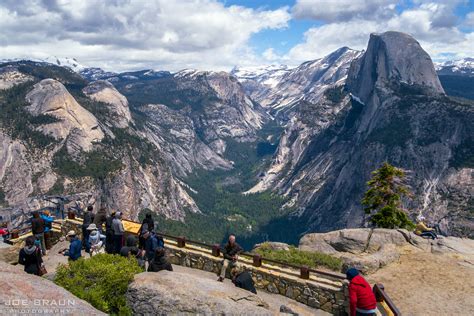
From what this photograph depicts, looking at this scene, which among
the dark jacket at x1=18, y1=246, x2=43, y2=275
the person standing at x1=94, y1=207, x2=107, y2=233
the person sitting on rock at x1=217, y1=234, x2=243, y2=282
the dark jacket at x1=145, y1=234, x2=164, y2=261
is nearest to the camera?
the dark jacket at x1=18, y1=246, x2=43, y2=275

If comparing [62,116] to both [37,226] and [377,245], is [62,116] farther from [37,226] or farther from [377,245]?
[377,245]

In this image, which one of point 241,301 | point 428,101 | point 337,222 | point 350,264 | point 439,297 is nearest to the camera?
point 241,301

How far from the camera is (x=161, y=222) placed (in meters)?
196

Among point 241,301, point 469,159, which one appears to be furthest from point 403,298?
point 469,159

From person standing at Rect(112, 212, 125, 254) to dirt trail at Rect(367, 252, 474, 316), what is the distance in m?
16.2

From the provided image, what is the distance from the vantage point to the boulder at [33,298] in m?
12.1

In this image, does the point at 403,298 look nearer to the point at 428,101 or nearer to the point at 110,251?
the point at 110,251

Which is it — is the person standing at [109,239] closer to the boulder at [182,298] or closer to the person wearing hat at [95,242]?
the person wearing hat at [95,242]

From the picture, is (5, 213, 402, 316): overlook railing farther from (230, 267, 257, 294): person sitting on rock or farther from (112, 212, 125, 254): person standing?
(112, 212, 125, 254): person standing

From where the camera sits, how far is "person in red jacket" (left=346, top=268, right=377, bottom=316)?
46.5 feet

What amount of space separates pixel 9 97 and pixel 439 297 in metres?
208

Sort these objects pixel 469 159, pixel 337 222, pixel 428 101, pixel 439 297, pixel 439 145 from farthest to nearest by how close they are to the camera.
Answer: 1. pixel 337 222
2. pixel 428 101
3. pixel 439 145
4. pixel 469 159
5. pixel 439 297

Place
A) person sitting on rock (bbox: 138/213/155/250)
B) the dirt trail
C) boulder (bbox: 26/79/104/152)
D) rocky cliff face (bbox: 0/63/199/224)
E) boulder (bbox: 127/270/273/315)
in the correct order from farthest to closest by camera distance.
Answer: boulder (bbox: 26/79/104/152)
rocky cliff face (bbox: 0/63/199/224)
person sitting on rock (bbox: 138/213/155/250)
the dirt trail
boulder (bbox: 127/270/273/315)

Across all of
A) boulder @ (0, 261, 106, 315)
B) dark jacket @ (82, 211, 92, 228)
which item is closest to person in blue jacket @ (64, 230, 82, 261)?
dark jacket @ (82, 211, 92, 228)
